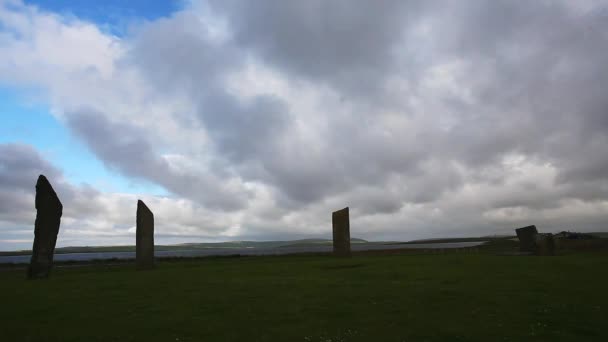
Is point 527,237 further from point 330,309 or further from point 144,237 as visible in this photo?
point 144,237

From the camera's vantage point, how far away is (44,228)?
1055 inches

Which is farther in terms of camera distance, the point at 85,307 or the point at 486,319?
the point at 85,307

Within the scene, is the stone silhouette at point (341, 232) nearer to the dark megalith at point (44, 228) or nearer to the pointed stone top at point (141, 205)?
the pointed stone top at point (141, 205)

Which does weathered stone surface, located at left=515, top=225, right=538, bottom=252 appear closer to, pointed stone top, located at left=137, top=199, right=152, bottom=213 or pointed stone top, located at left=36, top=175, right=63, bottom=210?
pointed stone top, located at left=137, top=199, right=152, bottom=213

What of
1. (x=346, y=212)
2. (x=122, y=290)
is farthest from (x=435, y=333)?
(x=346, y=212)

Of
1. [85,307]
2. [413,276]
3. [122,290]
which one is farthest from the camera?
[413,276]

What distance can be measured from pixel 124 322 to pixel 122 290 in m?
7.02

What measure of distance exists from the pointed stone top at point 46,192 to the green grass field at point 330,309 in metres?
8.22

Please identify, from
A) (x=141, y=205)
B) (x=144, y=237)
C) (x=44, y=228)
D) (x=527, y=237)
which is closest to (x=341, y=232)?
(x=527, y=237)

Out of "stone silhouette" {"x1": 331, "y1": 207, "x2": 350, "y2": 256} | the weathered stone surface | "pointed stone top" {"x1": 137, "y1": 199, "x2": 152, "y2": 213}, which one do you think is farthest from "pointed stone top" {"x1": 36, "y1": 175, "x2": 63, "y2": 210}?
the weathered stone surface

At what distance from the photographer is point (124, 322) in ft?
39.8

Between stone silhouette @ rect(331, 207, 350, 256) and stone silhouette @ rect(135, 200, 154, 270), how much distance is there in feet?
51.1

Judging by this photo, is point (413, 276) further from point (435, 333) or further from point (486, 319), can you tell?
point (435, 333)

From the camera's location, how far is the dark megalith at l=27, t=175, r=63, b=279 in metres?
26.4
